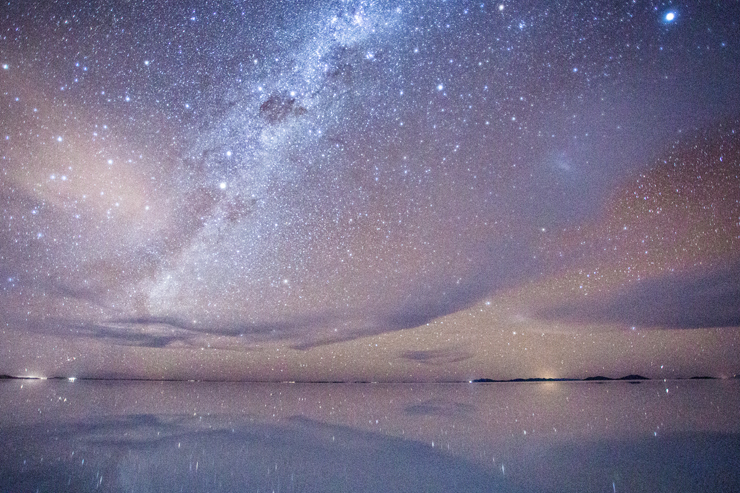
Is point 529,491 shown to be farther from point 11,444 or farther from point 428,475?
point 11,444

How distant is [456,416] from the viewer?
31.3 feet

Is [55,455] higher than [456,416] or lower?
higher

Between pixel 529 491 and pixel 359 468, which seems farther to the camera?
pixel 359 468

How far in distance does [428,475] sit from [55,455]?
16.2 feet

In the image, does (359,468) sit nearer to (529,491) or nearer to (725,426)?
(529,491)

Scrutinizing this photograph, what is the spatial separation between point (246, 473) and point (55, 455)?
2868 mm

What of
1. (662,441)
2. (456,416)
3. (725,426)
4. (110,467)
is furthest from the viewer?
(456,416)

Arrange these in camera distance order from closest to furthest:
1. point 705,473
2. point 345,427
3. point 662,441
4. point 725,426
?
point 705,473
point 662,441
point 725,426
point 345,427

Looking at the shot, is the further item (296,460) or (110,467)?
(296,460)

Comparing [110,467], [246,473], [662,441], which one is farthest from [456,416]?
[110,467]

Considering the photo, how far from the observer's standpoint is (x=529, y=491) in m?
3.58

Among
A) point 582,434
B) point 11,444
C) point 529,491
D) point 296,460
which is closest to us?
point 529,491

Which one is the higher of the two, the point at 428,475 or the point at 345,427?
the point at 428,475

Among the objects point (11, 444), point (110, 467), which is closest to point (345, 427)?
point (110, 467)
